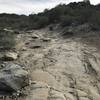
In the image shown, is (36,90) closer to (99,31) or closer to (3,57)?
(3,57)

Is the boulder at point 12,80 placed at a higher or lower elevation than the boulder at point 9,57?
lower

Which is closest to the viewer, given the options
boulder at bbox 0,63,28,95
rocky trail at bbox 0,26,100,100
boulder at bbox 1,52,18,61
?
boulder at bbox 0,63,28,95

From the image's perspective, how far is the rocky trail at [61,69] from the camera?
8352 mm

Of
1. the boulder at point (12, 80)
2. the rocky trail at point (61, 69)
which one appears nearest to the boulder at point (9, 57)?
the rocky trail at point (61, 69)

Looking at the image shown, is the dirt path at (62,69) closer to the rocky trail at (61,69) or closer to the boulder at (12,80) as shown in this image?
the rocky trail at (61,69)

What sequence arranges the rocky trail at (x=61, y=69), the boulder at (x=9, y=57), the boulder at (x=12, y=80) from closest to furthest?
→ the boulder at (x=12, y=80) < the rocky trail at (x=61, y=69) < the boulder at (x=9, y=57)

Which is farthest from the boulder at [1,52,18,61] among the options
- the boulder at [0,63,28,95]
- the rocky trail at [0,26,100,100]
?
the boulder at [0,63,28,95]

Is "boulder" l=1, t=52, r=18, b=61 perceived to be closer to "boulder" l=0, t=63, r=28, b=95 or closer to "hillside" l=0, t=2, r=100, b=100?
"hillside" l=0, t=2, r=100, b=100

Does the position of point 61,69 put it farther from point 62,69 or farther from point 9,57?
point 9,57

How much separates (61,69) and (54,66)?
415 mm

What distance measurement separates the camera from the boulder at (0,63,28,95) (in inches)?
325

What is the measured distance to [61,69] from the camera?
403 inches

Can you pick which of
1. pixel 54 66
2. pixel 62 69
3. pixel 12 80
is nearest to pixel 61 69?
pixel 62 69

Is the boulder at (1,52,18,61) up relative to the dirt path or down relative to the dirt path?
up
